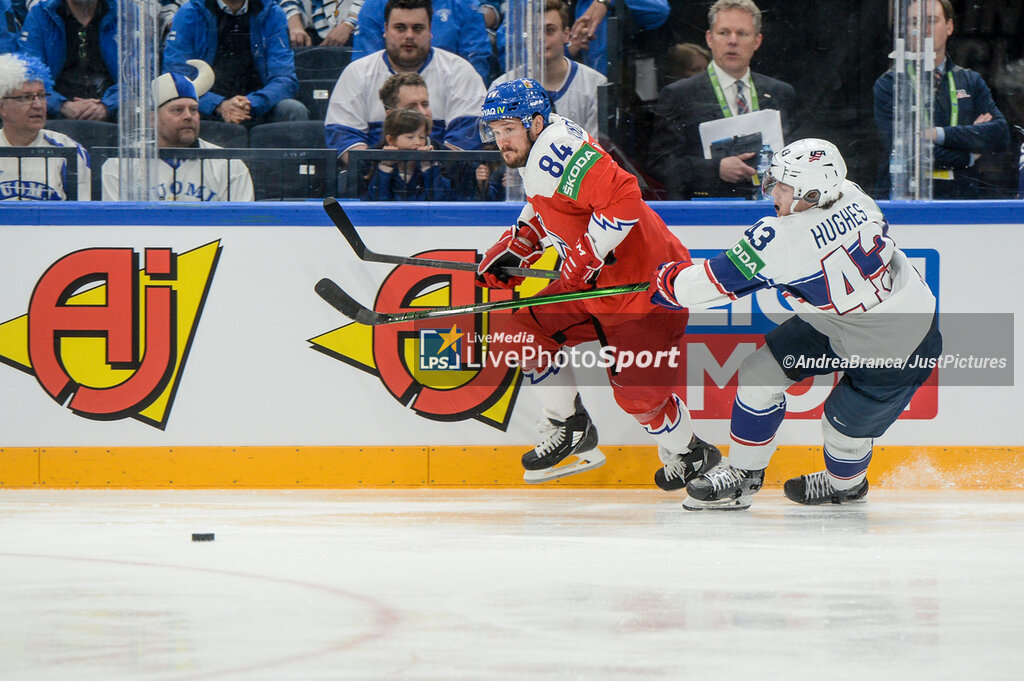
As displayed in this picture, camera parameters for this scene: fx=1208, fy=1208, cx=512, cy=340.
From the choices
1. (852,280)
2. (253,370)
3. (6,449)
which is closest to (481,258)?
(253,370)

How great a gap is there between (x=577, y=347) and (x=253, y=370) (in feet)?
3.96

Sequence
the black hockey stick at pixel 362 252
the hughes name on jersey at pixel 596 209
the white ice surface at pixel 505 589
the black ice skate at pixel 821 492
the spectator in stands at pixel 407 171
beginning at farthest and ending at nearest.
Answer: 1. the spectator in stands at pixel 407 171
2. the black hockey stick at pixel 362 252
3. the black ice skate at pixel 821 492
4. the hughes name on jersey at pixel 596 209
5. the white ice surface at pixel 505 589

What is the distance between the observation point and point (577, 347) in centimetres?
450

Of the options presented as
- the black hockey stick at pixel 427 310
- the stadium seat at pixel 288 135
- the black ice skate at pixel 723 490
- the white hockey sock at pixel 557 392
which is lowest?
the black ice skate at pixel 723 490

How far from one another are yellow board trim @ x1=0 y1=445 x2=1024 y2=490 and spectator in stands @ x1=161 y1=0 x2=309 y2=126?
1.26 m

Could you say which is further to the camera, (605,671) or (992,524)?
(992,524)

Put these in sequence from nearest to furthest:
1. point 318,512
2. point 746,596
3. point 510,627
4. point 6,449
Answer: point 510,627 → point 746,596 → point 318,512 → point 6,449

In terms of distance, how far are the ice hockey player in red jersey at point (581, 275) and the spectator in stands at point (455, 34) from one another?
0.50 m

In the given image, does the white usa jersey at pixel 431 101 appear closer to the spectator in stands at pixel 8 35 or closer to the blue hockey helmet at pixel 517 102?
the blue hockey helmet at pixel 517 102

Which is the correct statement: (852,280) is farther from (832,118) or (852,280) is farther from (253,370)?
(253,370)

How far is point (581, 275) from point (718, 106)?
106cm

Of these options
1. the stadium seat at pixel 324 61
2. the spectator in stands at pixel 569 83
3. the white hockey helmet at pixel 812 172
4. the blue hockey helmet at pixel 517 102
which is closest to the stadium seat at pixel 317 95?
the stadium seat at pixel 324 61

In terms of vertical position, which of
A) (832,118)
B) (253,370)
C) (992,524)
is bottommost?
(992,524)

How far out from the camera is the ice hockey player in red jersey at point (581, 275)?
396cm
